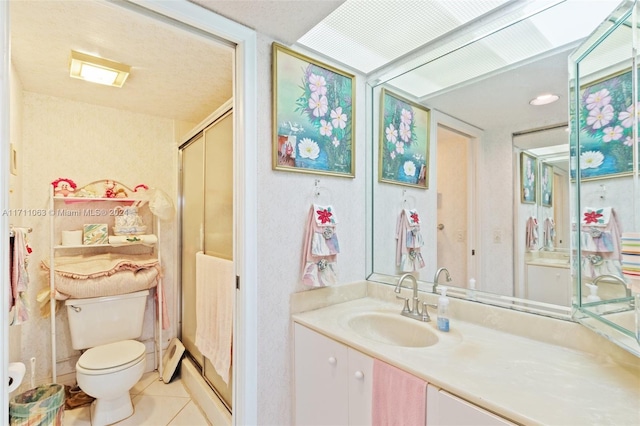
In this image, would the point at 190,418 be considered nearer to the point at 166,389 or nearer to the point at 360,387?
the point at 166,389

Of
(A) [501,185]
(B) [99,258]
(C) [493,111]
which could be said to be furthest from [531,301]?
(B) [99,258]

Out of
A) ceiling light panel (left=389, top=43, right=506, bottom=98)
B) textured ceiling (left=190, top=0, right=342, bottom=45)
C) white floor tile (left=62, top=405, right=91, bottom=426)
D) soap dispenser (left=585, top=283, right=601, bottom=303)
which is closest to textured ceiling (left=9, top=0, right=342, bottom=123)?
textured ceiling (left=190, top=0, right=342, bottom=45)

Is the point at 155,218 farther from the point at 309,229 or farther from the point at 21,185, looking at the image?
the point at 309,229

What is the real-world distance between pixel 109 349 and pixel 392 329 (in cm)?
190

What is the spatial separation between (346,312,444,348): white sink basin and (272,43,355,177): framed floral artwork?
785 mm

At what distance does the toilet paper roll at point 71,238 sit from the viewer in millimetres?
2139

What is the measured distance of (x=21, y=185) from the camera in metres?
1.94

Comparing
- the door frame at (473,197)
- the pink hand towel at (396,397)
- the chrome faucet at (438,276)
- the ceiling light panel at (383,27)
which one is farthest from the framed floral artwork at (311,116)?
the pink hand towel at (396,397)

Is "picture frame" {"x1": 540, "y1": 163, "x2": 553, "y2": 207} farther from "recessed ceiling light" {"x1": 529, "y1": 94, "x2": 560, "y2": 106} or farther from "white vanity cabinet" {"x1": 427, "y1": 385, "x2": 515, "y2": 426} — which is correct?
"white vanity cabinet" {"x1": 427, "y1": 385, "x2": 515, "y2": 426}

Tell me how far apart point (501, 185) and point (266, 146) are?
1110 millimetres

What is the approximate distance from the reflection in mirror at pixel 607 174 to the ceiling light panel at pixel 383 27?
1.74ft

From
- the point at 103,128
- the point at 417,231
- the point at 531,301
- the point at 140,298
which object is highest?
the point at 103,128

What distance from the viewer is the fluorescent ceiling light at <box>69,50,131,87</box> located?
1.58 metres

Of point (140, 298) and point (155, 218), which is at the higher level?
point (155, 218)
